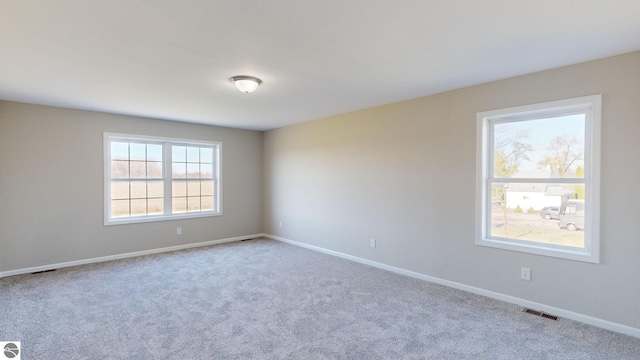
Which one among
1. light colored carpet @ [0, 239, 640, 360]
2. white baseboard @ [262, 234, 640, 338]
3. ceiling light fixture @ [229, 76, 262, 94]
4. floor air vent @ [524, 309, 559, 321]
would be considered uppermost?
ceiling light fixture @ [229, 76, 262, 94]

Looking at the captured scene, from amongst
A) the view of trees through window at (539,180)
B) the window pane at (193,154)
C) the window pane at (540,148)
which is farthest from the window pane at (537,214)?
the window pane at (193,154)

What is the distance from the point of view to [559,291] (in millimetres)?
3027

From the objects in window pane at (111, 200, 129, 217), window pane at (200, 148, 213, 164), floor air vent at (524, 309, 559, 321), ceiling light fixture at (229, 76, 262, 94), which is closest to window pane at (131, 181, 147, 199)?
window pane at (111, 200, 129, 217)

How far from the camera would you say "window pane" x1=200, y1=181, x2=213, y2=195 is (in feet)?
20.4

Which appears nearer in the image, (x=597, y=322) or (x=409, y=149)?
(x=597, y=322)

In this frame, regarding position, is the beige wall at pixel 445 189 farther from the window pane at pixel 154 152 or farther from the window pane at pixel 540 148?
the window pane at pixel 154 152

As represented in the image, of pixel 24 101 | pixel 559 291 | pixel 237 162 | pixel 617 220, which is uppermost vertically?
pixel 24 101

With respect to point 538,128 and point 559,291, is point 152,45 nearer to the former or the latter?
point 538,128

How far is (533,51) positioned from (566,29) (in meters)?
0.38

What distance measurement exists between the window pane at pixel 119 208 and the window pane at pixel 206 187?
1313mm

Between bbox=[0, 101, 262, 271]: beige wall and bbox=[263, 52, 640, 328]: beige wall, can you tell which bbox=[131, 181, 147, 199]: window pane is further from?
bbox=[263, 52, 640, 328]: beige wall

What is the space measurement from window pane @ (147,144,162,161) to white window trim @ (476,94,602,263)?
5137mm

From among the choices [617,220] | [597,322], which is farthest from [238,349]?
[617,220]

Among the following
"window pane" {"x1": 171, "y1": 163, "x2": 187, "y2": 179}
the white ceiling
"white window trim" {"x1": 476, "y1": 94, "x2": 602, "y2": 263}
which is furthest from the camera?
"window pane" {"x1": 171, "y1": 163, "x2": 187, "y2": 179}
